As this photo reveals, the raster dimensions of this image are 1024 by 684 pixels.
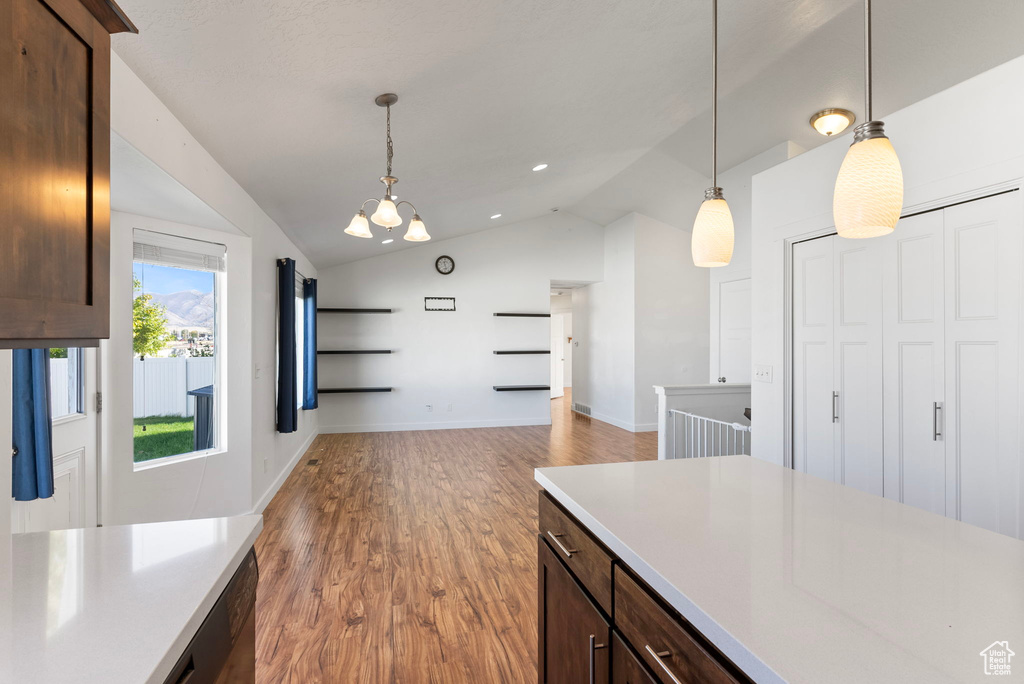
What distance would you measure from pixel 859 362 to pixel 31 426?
3.65 metres

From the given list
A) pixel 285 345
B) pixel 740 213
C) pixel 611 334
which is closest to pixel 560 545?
pixel 285 345

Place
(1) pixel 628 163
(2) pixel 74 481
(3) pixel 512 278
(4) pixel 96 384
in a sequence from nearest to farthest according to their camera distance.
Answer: (2) pixel 74 481 → (4) pixel 96 384 → (1) pixel 628 163 → (3) pixel 512 278

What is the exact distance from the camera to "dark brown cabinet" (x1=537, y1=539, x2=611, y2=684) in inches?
46.6

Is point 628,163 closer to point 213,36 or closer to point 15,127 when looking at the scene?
point 213,36

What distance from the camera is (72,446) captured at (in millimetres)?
2314

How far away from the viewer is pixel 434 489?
4398mm

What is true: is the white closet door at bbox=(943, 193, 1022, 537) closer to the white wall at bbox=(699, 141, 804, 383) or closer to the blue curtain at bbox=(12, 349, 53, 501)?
the white wall at bbox=(699, 141, 804, 383)

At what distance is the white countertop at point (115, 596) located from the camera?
2.32 ft

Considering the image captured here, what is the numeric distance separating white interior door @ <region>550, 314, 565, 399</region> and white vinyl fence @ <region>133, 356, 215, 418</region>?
9618mm

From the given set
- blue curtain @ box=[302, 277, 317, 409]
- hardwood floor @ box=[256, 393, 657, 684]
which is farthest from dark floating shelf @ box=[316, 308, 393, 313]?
hardwood floor @ box=[256, 393, 657, 684]

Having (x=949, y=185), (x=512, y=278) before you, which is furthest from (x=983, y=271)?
(x=512, y=278)

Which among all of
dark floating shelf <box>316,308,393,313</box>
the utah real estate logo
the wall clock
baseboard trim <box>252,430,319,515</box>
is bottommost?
baseboard trim <box>252,430,319,515</box>

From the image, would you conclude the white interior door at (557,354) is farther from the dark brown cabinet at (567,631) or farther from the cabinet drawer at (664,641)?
the cabinet drawer at (664,641)

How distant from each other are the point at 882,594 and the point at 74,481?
302 centimetres
